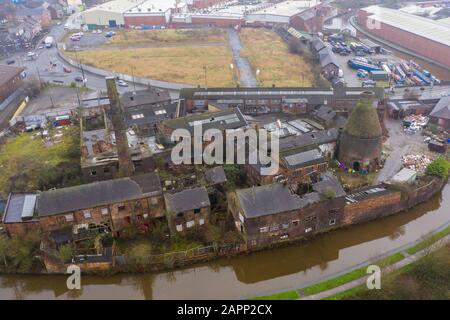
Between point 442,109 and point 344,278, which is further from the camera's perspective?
point 442,109

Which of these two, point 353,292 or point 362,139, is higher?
point 362,139

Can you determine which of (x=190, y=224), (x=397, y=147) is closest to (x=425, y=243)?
(x=397, y=147)

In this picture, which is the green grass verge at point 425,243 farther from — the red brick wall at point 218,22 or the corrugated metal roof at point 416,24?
the red brick wall at point 218,22

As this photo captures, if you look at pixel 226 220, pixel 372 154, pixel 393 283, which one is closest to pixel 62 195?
pixel 226 220

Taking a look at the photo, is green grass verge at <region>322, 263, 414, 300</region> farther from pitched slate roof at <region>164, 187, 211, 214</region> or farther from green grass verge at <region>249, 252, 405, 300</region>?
pitched slate roof at <region>164, 187, 211, 214</region>

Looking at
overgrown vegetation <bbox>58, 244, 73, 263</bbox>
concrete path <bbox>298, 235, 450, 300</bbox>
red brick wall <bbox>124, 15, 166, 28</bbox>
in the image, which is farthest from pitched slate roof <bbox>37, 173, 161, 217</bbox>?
red brick wall <bbox>124, 15, 166, 28</bbox>

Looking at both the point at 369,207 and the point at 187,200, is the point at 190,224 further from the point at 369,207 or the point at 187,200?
the point at 369,207
